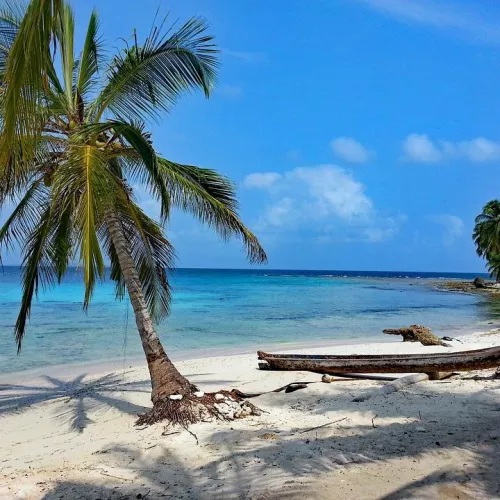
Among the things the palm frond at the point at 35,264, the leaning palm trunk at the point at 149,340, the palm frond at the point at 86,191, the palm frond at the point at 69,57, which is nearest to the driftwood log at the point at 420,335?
the leaning palm trunk at the point at 149,340

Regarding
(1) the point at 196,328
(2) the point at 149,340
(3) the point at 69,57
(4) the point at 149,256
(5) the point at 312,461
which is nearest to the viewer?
(5) the point at 312,461

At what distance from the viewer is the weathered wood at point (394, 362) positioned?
17.3ft

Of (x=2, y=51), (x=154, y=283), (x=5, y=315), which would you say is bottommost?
(x=5, y=315)

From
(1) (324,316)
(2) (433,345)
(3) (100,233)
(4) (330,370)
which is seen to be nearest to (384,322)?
(1) (324,316)

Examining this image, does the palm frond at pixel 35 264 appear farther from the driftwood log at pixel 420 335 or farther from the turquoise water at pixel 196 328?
the driftwood log at pixel 420 335

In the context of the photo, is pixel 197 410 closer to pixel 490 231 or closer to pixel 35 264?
pixel 35 264

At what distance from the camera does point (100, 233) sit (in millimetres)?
7609

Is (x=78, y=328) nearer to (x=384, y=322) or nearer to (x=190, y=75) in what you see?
(x=384, y=322)

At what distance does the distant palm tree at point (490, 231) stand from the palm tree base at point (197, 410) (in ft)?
177

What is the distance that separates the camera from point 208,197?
6.64m

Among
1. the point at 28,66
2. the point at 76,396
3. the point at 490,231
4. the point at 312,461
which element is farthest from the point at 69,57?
the point at 490,231

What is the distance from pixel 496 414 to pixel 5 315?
23378mm

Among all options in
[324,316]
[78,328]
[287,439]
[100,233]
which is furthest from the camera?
[324,316]

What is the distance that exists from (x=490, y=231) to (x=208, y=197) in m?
55.2
